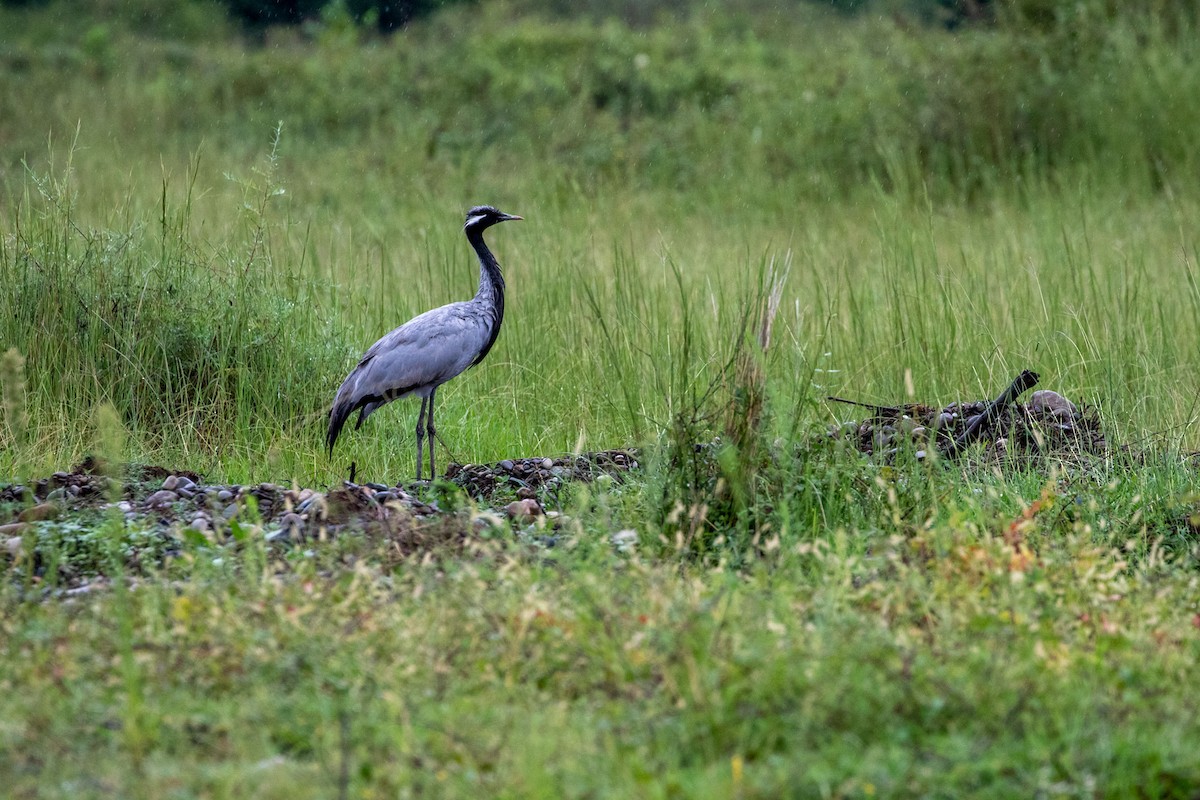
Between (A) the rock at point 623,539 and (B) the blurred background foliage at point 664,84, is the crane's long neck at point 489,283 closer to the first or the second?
(A) the rock at point 623,539

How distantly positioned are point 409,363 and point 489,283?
805mm

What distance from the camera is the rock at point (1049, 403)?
562 cm

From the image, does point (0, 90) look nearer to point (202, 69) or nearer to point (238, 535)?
point (202, 69)

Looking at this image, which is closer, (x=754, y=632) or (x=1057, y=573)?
(x=754, y=632)

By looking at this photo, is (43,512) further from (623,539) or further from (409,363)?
(623,539)

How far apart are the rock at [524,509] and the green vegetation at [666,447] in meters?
0.16

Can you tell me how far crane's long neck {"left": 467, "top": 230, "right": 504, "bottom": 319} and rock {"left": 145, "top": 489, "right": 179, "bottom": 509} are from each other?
1796mm

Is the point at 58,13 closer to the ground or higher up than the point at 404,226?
higher up

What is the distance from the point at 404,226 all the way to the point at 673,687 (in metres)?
7.34

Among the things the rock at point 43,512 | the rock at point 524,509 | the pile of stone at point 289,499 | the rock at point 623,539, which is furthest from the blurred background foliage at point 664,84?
the rock at point 43,512

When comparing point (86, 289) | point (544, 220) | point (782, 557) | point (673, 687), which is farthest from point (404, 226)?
point (673, 687)

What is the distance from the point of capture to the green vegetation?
9.39 ft

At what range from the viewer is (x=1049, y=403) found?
567cm

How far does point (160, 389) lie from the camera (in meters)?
6.25
